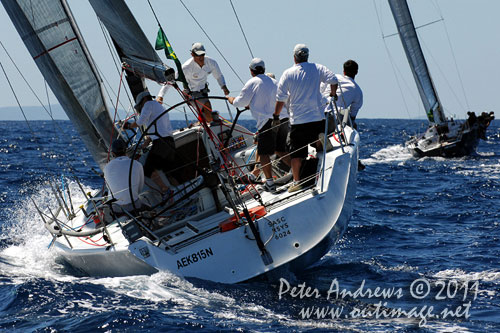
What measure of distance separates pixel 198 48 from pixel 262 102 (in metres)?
2.53

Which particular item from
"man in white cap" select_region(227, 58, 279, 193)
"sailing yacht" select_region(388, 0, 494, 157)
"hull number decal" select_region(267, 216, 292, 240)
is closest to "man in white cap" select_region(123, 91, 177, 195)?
"man in white cap" select_region(227, 58, 279, 193)

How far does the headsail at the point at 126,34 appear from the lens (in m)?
8.98

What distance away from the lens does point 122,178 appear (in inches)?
285

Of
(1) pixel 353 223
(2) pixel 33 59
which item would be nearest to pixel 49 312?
(2) pixel 33 59

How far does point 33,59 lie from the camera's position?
941 cm

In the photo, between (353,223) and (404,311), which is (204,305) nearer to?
(404,311)

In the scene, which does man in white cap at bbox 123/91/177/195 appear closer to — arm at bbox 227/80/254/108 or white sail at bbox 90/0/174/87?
arm at bbox 227/80/254/108

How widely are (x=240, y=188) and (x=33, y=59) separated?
3.70m

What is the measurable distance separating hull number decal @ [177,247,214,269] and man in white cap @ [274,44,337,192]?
3.81 feet

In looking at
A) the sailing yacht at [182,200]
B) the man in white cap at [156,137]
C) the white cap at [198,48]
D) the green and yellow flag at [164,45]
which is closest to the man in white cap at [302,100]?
the sailing yacht at [182,200]

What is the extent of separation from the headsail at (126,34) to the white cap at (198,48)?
0.71 metres

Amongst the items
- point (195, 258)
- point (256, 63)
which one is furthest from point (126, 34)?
point (195, 258)

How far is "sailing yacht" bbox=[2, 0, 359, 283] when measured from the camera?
6.27 metres

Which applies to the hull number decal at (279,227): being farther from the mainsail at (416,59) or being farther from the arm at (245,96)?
the mainsail at (416,59)
